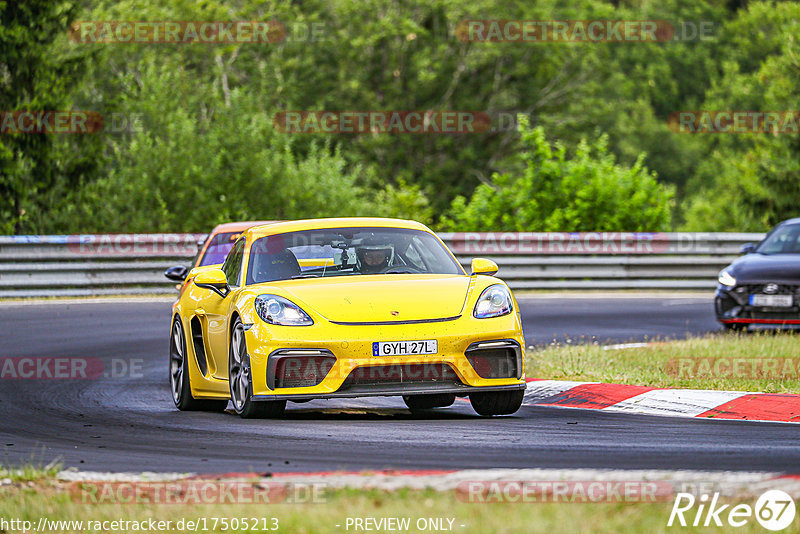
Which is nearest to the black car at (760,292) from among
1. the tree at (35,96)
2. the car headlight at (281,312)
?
the car headlight at (281,312)

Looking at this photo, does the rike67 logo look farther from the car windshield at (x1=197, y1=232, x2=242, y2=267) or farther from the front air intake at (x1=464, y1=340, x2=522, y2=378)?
the car windshield at (x1=197, y1=232, x2=242, y2=267)

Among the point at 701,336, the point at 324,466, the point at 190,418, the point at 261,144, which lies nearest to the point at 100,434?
the point at 190,418

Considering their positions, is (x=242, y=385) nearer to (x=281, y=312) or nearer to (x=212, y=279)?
(x=281, y=312)

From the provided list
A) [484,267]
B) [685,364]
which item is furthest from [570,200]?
[484,267]

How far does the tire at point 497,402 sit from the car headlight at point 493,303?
0.55 m

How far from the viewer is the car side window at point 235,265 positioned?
1021 centimetres

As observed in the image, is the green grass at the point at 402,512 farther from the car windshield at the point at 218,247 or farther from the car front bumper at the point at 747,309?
the car front bumper at the point at 747,309

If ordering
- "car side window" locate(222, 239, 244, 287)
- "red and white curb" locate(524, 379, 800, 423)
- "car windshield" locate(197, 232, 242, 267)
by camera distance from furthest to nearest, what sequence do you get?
"car windshield" locate(197, 232, 242, 267) < "car side window" locate(222, 239, 244, 287) < "red and white curb" locate(524, 379, 800, 423)

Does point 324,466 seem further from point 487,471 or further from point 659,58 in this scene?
point 659,58

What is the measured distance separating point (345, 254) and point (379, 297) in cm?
96

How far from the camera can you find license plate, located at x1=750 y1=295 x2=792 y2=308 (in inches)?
659

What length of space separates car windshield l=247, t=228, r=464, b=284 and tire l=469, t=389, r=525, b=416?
3.08 feet

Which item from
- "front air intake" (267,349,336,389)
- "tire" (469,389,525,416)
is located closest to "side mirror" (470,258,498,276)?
"tire" (469,389,525,416)

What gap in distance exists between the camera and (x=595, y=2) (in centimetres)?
6078
